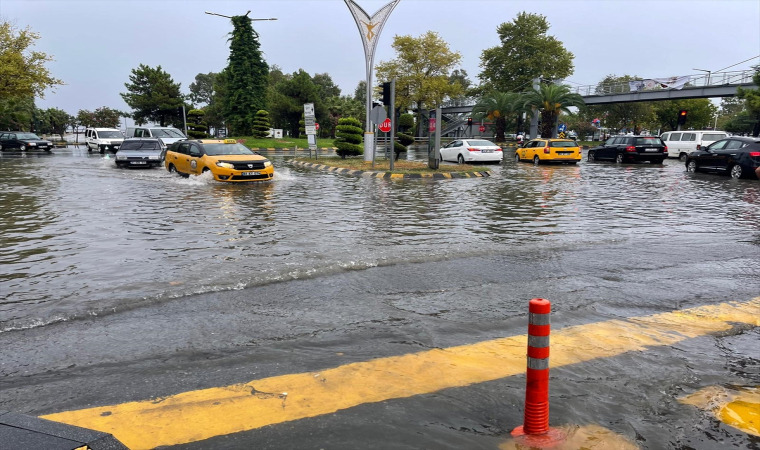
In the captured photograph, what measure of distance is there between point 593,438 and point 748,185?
16723 millimetres

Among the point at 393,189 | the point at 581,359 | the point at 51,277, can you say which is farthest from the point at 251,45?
the point at 581,359

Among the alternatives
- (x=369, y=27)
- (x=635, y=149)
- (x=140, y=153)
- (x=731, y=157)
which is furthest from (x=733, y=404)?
(x=635, y=149)

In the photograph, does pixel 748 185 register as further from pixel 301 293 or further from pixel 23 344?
pixel 23 344

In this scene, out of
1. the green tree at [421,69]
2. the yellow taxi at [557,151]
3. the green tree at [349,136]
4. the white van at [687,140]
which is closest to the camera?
the yellow taxi at [557,151]

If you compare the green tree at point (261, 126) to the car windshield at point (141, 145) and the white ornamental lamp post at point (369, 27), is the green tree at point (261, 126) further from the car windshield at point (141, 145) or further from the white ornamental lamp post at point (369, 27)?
the white ornamental lamp post at point (369, 27)

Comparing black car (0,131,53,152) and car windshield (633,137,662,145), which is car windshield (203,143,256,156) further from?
black car (0,131,53,152)

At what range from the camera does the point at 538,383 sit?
2.82 meters

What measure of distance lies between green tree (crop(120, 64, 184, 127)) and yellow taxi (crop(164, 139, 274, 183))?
48611 mm

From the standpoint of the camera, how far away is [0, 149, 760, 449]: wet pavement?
3.26 metres

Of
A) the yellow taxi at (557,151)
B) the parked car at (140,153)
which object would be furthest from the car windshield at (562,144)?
the parked car at (140,153)

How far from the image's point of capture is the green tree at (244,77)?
51469mm

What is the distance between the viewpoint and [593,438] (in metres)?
2.96

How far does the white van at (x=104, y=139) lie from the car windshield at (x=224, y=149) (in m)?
19.5

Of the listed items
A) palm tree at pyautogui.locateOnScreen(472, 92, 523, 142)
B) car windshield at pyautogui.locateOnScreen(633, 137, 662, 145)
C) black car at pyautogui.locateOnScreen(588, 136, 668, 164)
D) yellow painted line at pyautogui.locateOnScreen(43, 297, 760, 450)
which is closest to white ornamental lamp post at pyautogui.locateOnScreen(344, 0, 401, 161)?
black car at pyautogui.locateOnScreen(588, 136, 668, 164)
